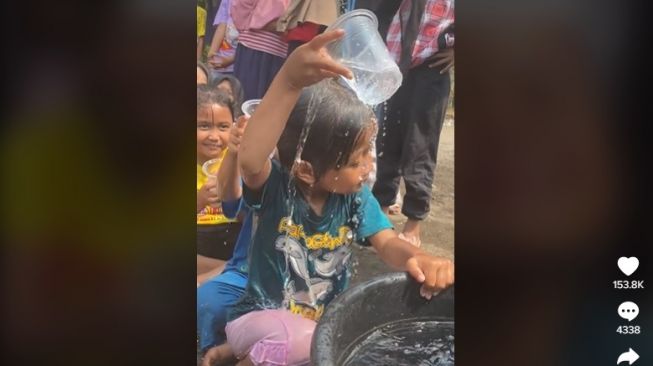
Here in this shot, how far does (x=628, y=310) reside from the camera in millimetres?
2141

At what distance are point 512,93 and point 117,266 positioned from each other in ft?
5.44

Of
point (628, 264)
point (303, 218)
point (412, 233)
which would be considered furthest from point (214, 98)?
point (628, 264)

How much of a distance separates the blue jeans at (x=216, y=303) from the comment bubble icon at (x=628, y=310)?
55.8 inches

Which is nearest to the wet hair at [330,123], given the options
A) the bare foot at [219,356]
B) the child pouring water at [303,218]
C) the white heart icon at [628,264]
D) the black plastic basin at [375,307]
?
the child pouring water at [303,218]

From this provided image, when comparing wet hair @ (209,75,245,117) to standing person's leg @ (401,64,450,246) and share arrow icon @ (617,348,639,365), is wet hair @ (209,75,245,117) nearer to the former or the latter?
standing person's leg @ (401,64,450,246)

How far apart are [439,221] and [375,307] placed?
0.40 meters

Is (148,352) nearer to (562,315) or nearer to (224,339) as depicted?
(224,339)

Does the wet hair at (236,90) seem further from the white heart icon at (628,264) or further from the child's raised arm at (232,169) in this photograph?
the white heart icon at (628,264)

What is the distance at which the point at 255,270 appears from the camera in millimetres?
2168

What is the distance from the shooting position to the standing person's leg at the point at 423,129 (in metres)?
2.10

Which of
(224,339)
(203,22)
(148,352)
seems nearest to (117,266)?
(148,352)

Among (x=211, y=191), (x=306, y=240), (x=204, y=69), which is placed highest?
(x=204, y=69)

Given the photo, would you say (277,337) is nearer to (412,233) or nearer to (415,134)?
(412,233)

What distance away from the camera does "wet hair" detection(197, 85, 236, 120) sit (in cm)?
215
